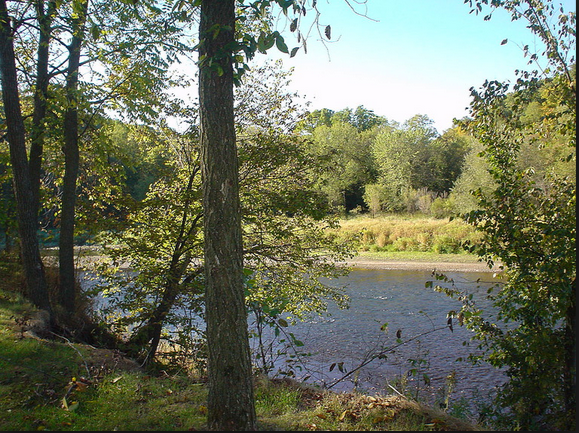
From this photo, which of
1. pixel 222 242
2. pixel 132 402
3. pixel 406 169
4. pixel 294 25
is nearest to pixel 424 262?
pixel 132 402

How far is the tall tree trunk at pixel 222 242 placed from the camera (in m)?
3.29

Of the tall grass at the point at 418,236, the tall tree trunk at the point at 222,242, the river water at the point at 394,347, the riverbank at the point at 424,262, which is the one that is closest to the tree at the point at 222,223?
the tall tree trunk at the point at 222,242

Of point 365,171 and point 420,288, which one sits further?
point 365,171

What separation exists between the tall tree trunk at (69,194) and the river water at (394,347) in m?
4.18

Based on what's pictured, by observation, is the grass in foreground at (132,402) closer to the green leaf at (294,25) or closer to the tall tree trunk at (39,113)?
the green leaf at (294,25)

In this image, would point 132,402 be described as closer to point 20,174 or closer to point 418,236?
point 20,174

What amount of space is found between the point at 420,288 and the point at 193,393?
15294 mm

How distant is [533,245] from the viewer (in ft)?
16.4

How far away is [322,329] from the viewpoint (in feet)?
41.1

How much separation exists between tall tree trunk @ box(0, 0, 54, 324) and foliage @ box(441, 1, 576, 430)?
251 inches

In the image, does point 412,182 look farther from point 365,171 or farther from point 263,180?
point 263,180

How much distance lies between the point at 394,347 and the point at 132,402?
115 inches

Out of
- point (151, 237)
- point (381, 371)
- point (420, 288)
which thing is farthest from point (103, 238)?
point (420, 288)

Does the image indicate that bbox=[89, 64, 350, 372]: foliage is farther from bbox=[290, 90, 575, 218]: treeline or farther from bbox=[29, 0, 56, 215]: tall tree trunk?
bbox=[290, 90, 575, 218]: treeline
